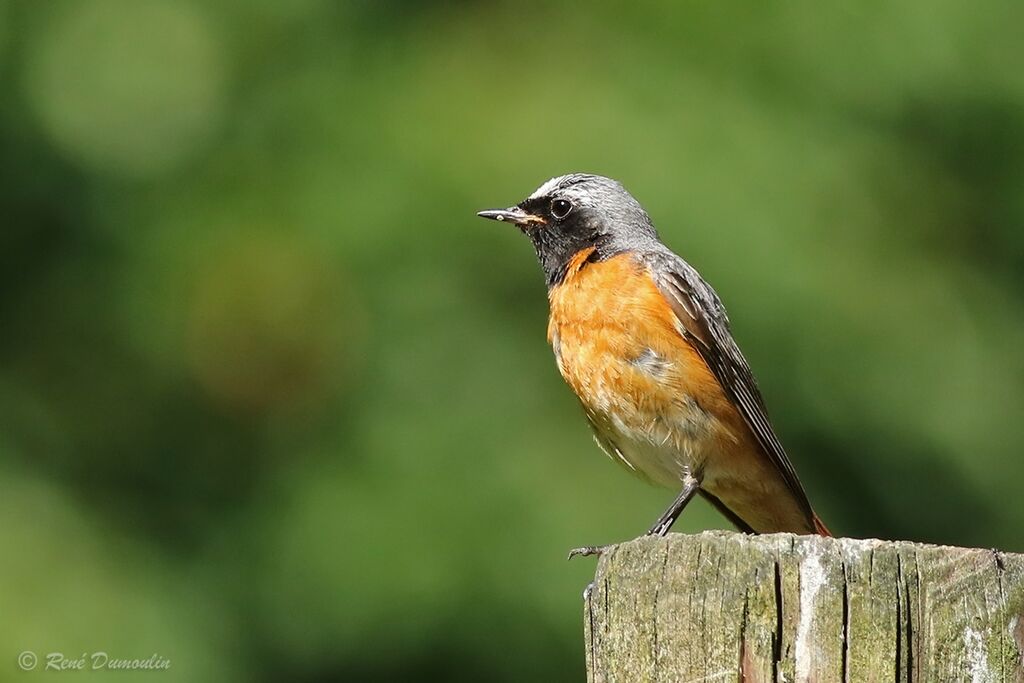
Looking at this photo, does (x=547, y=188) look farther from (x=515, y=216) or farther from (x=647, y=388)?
(x=647, y=388)

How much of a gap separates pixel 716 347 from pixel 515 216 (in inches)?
44.4

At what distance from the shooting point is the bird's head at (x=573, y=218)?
6.24m

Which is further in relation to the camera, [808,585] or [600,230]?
[600,230]

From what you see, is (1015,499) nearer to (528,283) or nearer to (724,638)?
(528,283)

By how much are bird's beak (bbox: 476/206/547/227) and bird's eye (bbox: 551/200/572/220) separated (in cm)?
6

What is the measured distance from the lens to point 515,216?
639 cm

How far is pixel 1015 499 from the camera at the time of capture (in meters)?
7.95

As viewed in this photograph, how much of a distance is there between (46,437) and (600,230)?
3.36 meters

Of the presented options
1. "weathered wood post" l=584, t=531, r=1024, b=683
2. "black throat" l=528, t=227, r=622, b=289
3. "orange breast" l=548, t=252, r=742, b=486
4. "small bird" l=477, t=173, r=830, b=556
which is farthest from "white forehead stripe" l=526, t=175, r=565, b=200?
"weathered wood post" l=584, t=531, r=1024, b=683

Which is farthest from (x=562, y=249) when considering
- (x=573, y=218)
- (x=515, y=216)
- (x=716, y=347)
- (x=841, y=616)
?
(x=841, y=616)

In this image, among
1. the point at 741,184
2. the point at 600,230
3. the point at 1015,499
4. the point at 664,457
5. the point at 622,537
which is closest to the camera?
the point at 664,457

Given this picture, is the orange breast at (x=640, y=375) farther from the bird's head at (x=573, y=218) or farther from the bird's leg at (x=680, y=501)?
the bird's head at (x=573, y=218)

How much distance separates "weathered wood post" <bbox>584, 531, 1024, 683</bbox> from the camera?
122 inches

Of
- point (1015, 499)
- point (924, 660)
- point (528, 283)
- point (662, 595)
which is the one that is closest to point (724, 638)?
point (662, 595)
